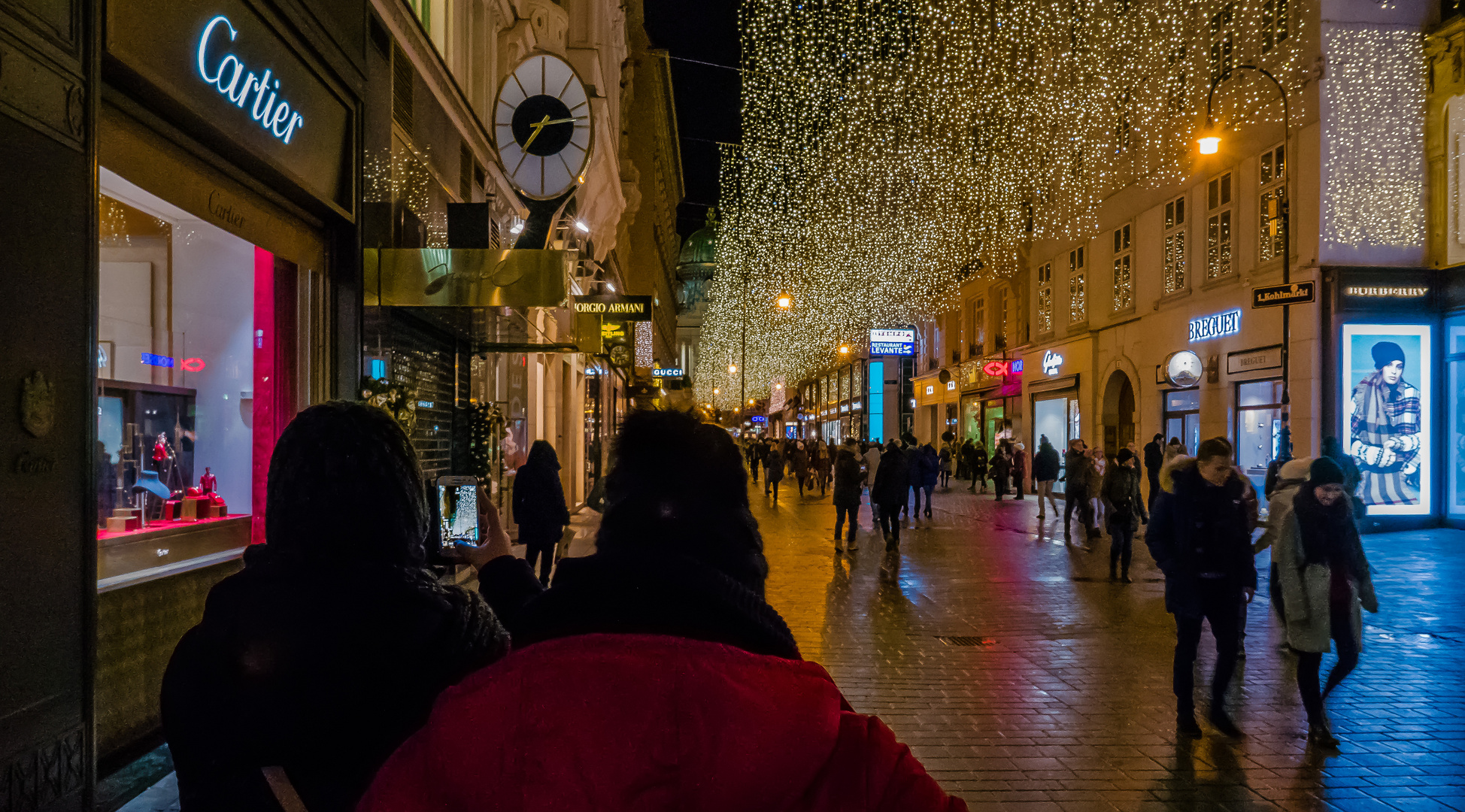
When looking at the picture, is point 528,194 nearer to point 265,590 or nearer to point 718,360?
point 265,590

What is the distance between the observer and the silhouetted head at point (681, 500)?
68.4 inches

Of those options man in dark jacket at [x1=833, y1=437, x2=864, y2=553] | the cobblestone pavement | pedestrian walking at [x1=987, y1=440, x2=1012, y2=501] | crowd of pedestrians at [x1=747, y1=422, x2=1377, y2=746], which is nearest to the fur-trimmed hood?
crowd of pedestrians at [x1=747, y1=422, x2=1377, y2=746]

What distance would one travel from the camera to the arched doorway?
26922 millimetres

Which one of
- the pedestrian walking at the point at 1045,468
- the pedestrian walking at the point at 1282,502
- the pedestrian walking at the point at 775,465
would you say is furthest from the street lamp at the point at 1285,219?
the pedestrian walking at the point at 775,465

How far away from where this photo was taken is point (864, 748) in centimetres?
129

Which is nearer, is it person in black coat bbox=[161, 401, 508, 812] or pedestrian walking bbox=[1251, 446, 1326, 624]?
person in black coat bbox=[161, 401, 508, 812]

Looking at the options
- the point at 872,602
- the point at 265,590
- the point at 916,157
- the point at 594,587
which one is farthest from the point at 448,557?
the point at 916,157

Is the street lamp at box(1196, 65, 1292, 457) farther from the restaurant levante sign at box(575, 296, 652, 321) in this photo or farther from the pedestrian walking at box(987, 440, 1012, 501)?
the restaurant levante sign at box(575, 296, 652, 321)

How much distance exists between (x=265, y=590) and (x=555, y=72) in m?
11.2

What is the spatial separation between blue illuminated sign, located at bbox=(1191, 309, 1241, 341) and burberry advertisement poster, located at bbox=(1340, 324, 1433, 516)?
2472 millimetres

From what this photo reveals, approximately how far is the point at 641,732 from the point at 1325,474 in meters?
6.56

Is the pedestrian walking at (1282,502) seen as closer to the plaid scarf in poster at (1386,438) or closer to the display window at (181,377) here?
the display window at (181,377)

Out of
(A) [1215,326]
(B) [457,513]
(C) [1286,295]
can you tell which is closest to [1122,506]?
(C) [1286,295]

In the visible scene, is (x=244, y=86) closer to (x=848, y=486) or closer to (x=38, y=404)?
(x=38, y=404)
